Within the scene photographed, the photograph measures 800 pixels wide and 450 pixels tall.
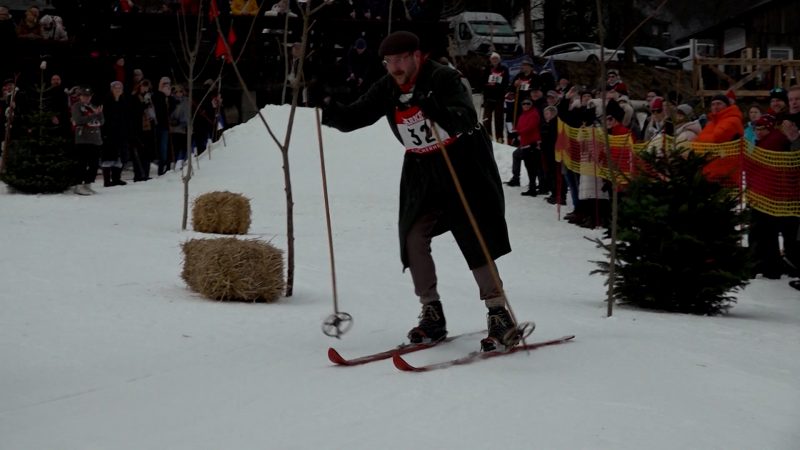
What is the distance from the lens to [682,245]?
8812 mm

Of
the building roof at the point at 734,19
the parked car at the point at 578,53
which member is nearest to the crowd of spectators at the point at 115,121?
the parked car at the point at 578,53

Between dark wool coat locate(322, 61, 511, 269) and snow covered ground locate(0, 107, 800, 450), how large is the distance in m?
0.68

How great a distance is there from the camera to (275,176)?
2041 centimetres

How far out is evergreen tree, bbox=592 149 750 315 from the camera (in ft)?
28.9

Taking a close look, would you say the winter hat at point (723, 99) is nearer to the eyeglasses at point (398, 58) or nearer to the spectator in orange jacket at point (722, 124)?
the spectator in orange jacket at point (722, 124)

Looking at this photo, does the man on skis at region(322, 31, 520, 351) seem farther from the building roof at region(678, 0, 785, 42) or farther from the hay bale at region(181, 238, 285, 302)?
the building roof at region(678, 0, 785, 42)

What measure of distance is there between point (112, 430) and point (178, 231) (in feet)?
29.1

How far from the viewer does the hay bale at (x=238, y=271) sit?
852cm

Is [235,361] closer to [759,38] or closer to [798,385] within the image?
[798,385]

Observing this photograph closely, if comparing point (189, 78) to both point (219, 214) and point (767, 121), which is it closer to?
point (219, 214)

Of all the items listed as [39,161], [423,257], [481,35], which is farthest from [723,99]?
[481,35]

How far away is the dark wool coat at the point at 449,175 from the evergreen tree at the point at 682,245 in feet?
9.08

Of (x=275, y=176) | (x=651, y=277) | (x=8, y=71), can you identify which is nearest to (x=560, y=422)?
(x=651, y=277)

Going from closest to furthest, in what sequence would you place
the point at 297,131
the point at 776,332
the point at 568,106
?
the point at 776,332 → the point at 568,106 → the point at 297,131
